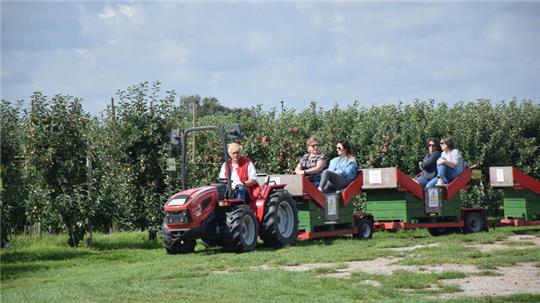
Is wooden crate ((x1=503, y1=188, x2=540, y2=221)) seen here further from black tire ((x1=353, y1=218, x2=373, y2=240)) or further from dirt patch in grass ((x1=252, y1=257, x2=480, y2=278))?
dirt patch in grass ((x1=252, y1=257, x2=480, y2=278))

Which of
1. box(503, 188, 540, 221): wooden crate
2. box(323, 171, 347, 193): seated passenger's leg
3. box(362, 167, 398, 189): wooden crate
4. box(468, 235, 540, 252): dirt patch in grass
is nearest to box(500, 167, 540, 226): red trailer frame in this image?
box(503, 188, 540, 221): wooden crate

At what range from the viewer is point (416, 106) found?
25.3 m

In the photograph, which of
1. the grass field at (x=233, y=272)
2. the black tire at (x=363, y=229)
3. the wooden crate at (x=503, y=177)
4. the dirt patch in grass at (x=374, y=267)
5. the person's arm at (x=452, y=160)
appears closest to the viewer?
the grass field at (x=233, y=272)

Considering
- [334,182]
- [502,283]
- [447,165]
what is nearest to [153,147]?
[334,182]

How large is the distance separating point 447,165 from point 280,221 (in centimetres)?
467

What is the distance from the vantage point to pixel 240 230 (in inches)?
599

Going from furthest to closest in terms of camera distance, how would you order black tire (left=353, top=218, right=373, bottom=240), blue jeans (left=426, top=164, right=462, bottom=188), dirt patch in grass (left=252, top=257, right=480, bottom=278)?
blue jeans (left=426, top=164, right=462, bottom=188), black tire (left=353, top=218, right=373, bottom=240), dirt patch in grass (left=252, top=257, right=480, bottom=278)

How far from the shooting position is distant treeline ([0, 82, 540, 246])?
57.1 feet

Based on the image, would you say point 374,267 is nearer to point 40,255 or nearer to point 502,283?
point 502,283

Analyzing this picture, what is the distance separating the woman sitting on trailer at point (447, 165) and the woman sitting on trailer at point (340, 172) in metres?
2.02

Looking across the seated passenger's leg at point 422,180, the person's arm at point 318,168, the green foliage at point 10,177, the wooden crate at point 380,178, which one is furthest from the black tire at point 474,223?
the green foliage at point 10,177

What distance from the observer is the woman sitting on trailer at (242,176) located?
52.8 feet

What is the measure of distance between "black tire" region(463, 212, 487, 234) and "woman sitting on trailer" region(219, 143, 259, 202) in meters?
5.67

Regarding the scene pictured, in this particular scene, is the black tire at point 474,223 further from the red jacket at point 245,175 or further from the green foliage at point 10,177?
the green foliage at point 10,177
